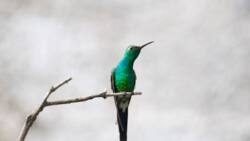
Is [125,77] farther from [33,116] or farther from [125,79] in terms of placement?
[33,116]

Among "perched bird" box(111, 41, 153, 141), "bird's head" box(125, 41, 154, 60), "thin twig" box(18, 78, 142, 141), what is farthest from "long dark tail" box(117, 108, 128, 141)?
"thin twig" box(18, 78, 142, 141)

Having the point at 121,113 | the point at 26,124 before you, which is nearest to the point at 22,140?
the point at 26,124

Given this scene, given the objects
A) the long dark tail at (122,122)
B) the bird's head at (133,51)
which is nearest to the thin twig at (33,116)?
the long dark tail at (122,122)

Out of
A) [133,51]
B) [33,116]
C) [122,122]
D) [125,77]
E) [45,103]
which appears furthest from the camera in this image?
[125,77]

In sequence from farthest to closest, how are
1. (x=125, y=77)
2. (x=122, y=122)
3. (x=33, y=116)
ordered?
(x=125, y=77) → (x=122, y=122) → (x=33, y=116)

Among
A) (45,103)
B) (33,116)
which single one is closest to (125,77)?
(45,103)

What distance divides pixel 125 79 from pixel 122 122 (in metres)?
2.45

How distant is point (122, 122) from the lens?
12.2 m

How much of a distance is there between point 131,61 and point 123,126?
2798mm

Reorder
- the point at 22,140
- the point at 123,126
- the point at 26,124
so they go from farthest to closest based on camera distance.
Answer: the point at 123,126, the point at 26,124, the point at 22,140

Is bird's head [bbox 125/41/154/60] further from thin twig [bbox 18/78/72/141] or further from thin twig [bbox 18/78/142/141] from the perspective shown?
thin twig [bbox 18/78/72/141]

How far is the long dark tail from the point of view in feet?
36.1

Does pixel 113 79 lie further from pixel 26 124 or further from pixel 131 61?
pixel 26 124

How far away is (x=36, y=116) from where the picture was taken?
693 cm
